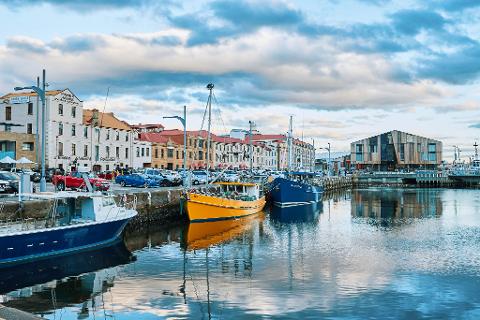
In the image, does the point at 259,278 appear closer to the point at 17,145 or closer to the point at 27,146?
the point at 17,145

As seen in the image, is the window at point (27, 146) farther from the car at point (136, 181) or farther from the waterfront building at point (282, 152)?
the waterfront building at point (282, 152)

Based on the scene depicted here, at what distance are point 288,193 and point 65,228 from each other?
37603 millimetres

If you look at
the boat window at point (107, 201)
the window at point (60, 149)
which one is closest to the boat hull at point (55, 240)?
the boat window at point (107, 201)

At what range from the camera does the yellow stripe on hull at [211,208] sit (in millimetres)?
40528

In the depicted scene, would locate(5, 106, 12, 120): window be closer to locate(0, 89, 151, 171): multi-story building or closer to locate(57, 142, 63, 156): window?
locate(0, 89, 151, 171): multi-story building

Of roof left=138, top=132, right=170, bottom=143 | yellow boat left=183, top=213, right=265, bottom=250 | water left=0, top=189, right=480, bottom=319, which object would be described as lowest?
water left=0, top=189, right=480, bottom=319

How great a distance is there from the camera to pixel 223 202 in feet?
141

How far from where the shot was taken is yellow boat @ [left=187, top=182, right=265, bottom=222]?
1603 inches

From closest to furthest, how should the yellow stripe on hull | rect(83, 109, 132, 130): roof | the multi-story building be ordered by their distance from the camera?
the yellow stripe on hull < the multi-story building < rect(83, 109, 132, 130): roof

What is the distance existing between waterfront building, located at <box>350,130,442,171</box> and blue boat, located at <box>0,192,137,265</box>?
110m

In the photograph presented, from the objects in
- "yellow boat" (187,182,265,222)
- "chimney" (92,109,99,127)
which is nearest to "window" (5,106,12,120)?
"chimney" (92,109,99,127)

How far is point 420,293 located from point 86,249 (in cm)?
1652

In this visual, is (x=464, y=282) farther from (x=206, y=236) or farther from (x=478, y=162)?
(x=478, y=162)

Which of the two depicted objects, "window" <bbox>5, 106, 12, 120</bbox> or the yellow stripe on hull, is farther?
"window" <bbox>5, 106, 12, 120</bbox>
